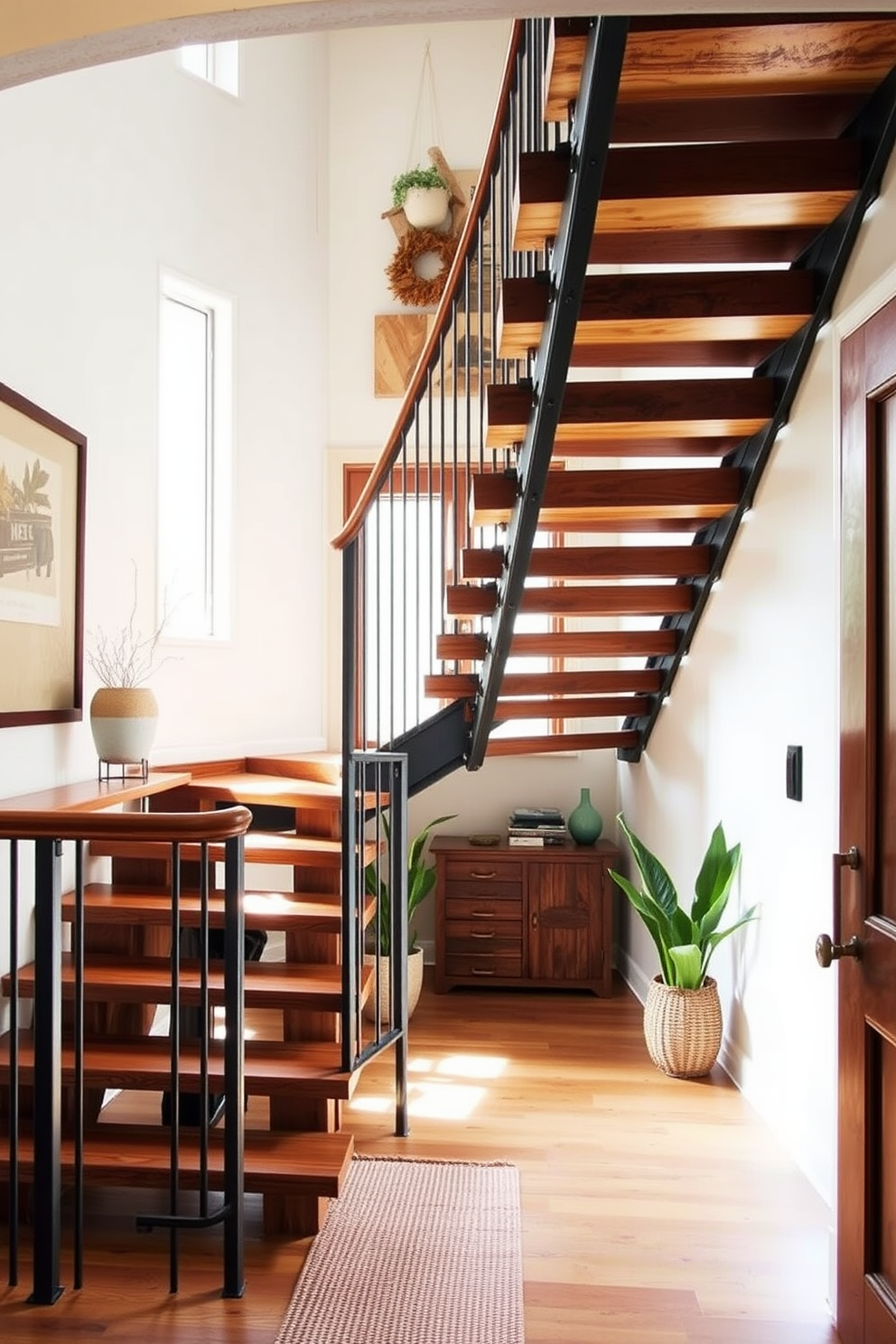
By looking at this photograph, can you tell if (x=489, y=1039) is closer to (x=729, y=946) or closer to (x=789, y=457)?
(x=729, y=946)

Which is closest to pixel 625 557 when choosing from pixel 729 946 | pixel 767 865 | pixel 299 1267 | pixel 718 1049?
pixel 767 865

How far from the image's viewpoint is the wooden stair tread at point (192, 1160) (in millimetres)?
2447

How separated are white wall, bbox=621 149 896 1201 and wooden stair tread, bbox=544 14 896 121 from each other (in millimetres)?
258

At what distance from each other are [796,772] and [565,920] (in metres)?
1.91

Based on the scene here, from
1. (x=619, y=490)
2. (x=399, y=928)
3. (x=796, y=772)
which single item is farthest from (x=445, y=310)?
(x=399, y=928)

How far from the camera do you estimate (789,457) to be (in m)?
3.05

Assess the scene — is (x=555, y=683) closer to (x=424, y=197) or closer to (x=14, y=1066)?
(x=14, y=1066)

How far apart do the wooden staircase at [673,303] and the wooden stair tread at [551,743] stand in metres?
0.19

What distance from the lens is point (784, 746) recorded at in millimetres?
3062

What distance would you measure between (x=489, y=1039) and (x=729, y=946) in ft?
3.22

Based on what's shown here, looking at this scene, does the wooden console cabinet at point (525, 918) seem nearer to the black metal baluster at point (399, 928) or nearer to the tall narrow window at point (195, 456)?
the black metal baluster at point (399, 928)

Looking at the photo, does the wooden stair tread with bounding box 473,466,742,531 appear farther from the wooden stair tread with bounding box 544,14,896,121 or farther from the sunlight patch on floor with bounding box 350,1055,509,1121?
the sunlight patch on floor with bounding box 350,1055,509,1121

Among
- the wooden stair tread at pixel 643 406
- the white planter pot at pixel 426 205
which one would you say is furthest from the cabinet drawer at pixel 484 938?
the white planter pot at pixel 426 205

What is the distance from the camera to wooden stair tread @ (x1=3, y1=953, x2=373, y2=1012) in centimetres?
284
